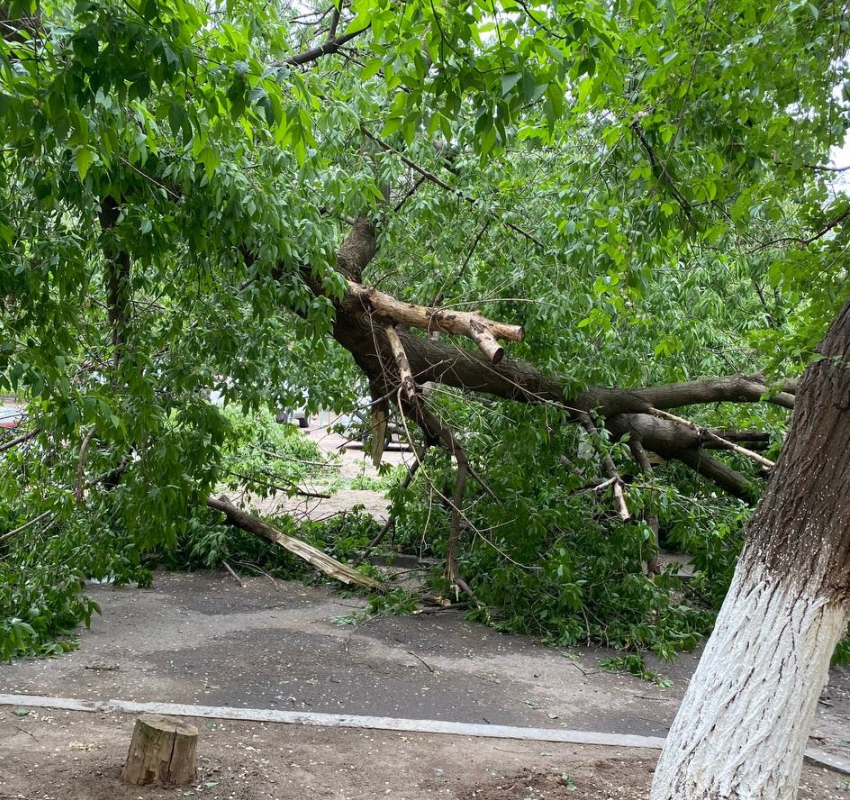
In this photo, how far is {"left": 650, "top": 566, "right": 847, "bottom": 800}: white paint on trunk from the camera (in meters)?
3.96

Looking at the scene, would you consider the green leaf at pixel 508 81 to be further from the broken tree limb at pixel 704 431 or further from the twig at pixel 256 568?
the twig at pixel 256 568

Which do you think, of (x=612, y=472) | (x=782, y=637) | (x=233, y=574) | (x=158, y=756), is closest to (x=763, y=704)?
(x=782, y=637)

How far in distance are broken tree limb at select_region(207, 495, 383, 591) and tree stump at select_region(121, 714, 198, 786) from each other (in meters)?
4.28

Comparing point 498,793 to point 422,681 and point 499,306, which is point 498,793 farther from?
point 499,306

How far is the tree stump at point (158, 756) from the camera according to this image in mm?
4348

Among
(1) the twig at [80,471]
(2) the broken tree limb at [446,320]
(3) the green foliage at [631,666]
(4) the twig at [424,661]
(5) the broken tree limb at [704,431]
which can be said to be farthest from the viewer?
(5) the broken tree limb at [704,431]

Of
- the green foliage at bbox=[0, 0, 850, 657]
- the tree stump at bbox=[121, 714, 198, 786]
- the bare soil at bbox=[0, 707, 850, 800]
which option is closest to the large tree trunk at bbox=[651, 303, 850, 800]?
the bare soil at bbox=[0, 707, 850, 800]

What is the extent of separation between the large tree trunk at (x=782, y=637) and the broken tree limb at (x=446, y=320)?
A: 8.00 feet

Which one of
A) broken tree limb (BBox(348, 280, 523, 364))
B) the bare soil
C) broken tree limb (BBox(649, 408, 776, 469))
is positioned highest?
broken tree limb (BBox(348, 280, 523, 364))

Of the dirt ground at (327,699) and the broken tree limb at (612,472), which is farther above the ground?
the broken tree limb at (612,472)

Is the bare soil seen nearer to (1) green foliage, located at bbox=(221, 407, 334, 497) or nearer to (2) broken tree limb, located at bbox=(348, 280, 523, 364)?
(2) broken tree limb, located at bbox=(348, 280, 523, 364)

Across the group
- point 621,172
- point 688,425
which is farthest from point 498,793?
point 688,425

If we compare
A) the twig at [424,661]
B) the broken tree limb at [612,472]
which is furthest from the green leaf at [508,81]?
the broken tree limb at [612,472]

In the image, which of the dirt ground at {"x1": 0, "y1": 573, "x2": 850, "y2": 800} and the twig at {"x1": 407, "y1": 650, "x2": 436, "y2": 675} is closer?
the dirt ground at {"x1": 0, "y1": 573, "x2": 850, "y2": 800}
